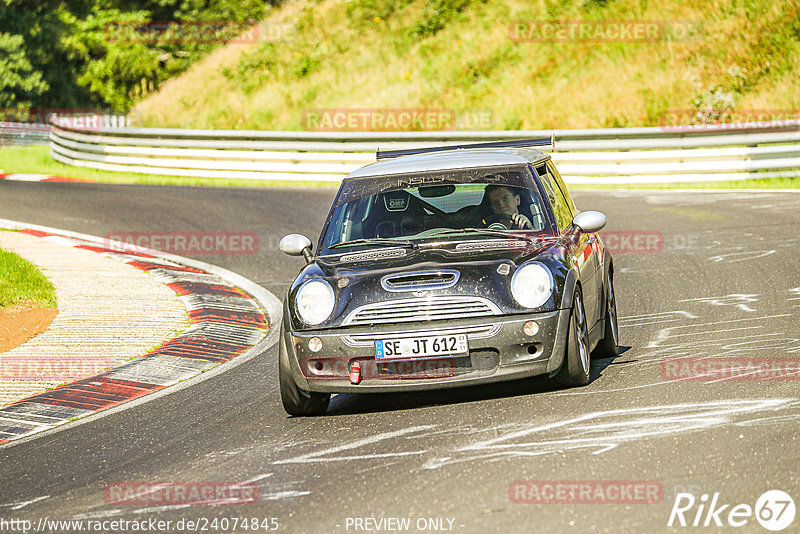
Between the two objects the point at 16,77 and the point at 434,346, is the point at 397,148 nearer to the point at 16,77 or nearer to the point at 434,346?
the point at 434,346

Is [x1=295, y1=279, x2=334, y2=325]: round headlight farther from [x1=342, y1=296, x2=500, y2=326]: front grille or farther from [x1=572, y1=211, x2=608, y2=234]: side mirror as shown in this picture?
[x1=572, y1=211, x2=608, y2=234]: side mirror

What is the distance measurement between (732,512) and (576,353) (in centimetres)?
237

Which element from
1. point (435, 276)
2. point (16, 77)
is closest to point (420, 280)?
point (435, 276)

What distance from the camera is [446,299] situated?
6.66 meters

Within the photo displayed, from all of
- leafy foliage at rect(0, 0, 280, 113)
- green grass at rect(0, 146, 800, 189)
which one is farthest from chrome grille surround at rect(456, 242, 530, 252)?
leafy foliage at rect(0, 0, 280, 113)

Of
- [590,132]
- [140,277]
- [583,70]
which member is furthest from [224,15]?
[140,277]

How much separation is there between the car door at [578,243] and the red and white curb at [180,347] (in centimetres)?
294

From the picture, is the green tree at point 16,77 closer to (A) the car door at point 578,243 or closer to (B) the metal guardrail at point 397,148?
(B) the metal guardrail at point 397,148

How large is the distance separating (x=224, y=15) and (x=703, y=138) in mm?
34597

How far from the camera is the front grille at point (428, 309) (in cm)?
664

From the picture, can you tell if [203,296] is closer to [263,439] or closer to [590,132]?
[263,439]

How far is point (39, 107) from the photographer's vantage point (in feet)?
181

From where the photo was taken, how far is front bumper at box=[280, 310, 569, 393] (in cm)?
659

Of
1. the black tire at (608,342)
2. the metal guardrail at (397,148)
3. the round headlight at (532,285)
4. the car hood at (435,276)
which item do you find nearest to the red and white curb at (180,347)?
the car hood at (435,276)
